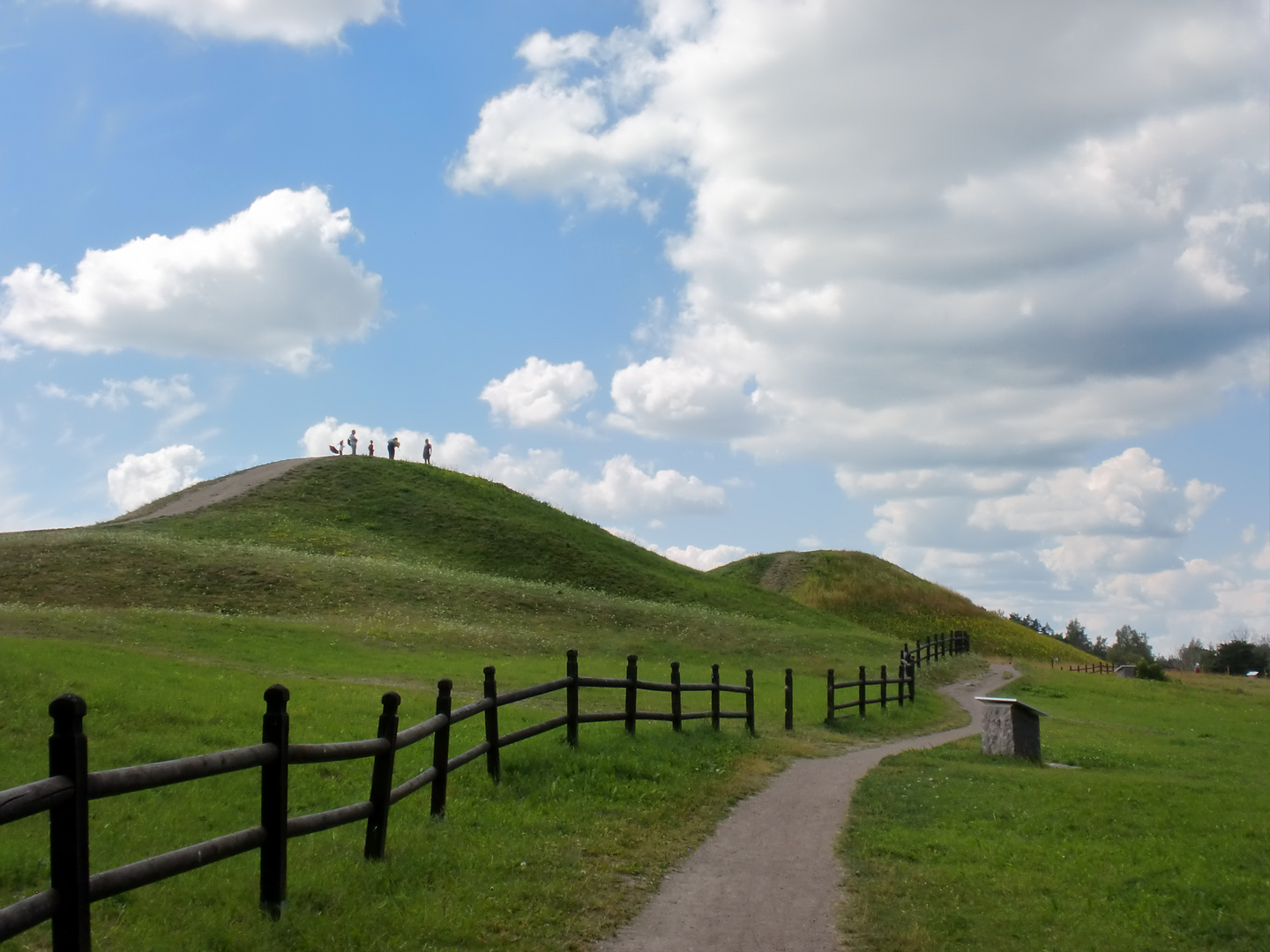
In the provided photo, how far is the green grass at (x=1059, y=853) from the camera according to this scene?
8844mm

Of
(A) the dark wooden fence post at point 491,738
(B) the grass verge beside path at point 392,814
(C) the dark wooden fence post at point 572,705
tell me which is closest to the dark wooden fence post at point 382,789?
(B) the grass verge beside path at point 392,814

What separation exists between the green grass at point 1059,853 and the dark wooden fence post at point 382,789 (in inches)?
169

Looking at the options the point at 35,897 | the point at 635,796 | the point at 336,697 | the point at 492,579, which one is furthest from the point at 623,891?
the point at 492,579

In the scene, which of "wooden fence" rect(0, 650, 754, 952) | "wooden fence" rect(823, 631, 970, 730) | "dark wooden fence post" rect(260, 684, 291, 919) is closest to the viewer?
"wooden fence" rect(0, 650, 754, 952)

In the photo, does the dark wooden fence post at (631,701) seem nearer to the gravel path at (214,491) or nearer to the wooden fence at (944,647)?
the wooden fence at (944,647)

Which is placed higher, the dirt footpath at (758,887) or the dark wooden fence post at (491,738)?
the dark wooden fence post at (491,738)

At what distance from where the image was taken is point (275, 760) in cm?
744

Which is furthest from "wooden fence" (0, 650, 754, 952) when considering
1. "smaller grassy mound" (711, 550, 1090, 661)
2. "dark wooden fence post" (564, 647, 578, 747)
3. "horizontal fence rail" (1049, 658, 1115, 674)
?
"smaller grassy mound" (711, 550, 1090, 661)

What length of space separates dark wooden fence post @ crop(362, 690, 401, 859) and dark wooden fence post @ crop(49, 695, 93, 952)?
342 centimetres

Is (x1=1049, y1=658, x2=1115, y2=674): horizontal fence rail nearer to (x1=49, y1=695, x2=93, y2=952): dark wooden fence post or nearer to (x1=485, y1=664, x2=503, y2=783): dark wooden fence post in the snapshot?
(x1=485, y1=664, x2=503, y2=783): dark wooden fence post

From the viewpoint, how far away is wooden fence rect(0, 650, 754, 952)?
5469mm

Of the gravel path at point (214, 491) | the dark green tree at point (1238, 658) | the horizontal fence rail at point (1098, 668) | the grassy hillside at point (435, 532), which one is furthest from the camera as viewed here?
the dark green tree at point (1238, 658)

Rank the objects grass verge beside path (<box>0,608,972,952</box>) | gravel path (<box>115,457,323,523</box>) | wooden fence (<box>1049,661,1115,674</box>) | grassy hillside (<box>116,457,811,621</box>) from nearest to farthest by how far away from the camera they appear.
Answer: grass verge beside path (<box>0,608,972,952</box>), grassy hillside (<box>116,457,811,621</box>), wooden fence (<box>1049,661,1115,674</box>), gravel path (<box>115,457,323,523</box>)

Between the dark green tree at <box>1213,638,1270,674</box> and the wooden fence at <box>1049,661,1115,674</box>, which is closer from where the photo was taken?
the wooden fence at <box>1049,661,1115,674</box>
